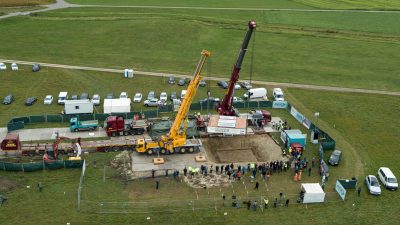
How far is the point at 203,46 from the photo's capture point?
113 m

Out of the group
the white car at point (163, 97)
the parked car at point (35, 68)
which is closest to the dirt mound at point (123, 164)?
the white car at point (163, 97)

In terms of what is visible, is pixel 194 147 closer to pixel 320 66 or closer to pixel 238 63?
pixel 238 63

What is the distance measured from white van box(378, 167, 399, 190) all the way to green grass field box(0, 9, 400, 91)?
37.0 meters

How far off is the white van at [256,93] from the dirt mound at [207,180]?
1104 inches

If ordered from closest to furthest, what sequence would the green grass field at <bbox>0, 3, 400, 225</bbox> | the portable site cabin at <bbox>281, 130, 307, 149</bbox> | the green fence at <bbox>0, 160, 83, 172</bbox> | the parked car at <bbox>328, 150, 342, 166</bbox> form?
the green grass field at <bbox>0, 3, 400, 225</bbox> → the green fence at <bbox>0, 160, 83, 172</bbox> → the parked car at <bbox>328, 150, 342, 166</bbox> → the portable site cabin at <bbox>281, 130, 307, 149</bbox>

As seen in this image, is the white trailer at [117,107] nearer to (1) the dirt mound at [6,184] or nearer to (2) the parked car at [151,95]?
(2) the parked car at [151,95]

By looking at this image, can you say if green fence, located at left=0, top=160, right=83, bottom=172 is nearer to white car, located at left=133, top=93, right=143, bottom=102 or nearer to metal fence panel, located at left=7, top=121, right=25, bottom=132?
metal fence panel, located at left=7, top=121, right=25, bottom=132

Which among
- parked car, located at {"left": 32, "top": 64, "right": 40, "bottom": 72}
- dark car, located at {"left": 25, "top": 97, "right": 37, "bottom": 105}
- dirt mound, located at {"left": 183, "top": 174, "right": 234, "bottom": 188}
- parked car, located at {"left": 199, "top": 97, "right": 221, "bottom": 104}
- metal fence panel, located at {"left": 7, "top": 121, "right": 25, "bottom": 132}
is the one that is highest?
parked car, located at {"left": 32, "top": 64, "right": 40, "bottom": 72}

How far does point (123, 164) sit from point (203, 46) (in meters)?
62.8

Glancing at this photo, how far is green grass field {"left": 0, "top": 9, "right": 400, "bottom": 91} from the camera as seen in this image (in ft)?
314

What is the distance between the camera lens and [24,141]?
61.6m

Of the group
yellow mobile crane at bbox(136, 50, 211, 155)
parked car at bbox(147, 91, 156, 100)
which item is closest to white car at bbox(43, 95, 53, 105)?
parked car at bbox(147, 91, 156, 100)

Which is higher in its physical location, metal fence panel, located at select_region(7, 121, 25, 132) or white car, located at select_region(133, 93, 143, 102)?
white car, located at select_region(133, 93, 143, 102)

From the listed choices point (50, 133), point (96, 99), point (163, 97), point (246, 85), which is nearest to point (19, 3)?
point (96, 99)
